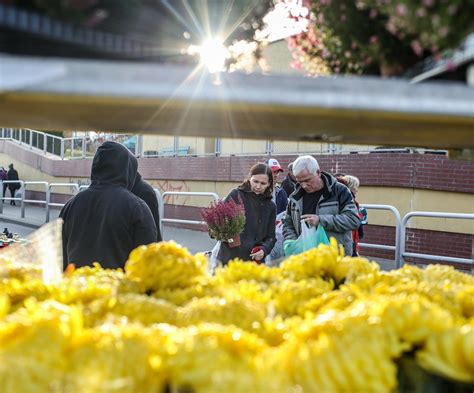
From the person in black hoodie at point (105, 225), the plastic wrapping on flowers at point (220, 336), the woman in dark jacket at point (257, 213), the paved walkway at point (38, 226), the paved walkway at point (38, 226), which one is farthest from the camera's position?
the paved walkway at point (38, 226)

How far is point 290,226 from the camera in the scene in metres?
6.22

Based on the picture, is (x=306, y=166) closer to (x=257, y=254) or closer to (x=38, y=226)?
(x=257, y=254)

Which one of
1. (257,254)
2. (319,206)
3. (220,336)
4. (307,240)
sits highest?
(220,336)

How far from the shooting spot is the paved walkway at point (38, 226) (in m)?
13.9

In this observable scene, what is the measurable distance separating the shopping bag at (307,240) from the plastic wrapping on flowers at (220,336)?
3741 mm

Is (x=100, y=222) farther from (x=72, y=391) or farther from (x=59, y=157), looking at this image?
(x=59, y=157)

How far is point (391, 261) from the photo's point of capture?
10.7 meters

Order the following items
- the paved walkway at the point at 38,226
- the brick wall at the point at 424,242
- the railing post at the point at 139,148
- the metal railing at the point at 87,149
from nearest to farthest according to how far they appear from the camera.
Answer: the brick wall at the point at 424,242, the metal railing at the point at 87,149, the paved walkway at the point at 38,226, the railing post at the point at 139,148

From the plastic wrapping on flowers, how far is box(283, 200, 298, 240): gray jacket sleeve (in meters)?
4.54

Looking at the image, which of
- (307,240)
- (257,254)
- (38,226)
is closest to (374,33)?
(307,240)

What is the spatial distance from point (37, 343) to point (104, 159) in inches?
140

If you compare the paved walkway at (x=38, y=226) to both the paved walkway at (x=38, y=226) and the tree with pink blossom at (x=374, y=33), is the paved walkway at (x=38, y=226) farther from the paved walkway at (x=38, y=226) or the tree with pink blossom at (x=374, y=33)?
the tree with pink blossom at (x=374, y=33)

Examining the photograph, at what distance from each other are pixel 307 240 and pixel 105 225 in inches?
70.5

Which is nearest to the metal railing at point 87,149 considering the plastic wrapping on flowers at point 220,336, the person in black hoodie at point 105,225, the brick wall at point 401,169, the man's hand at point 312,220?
the brick wall at point 401,169
